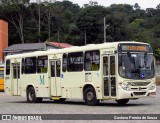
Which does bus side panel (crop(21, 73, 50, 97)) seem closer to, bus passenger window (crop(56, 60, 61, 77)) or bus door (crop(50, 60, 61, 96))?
bus door (crop(50, 60, 61, 96))

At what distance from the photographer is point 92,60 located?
2066 centimetres

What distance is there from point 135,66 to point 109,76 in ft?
4.18

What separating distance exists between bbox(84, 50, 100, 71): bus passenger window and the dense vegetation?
55.8m

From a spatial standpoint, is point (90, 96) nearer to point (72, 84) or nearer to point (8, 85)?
point (72, 84)

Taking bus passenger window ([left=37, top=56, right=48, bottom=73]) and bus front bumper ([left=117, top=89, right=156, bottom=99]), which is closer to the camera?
bus front bumper ([left=117, top=89, right=156, bottom=99])

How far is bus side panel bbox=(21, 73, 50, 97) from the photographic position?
78.8ft

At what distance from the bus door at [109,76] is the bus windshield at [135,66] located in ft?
1.38

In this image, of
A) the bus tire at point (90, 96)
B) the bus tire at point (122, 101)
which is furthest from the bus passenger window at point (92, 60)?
the bus tire at point (122, 101)

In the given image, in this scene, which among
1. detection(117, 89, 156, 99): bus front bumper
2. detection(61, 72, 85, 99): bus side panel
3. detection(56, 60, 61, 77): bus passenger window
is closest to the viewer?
detection(117, 89, 156, 99): bus front bumper

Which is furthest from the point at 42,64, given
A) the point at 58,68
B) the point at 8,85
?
the point at 8,85

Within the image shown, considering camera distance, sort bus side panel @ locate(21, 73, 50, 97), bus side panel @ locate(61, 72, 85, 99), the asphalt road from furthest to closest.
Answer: bus side panel @ locate(21, 73, 50, 97) → bus side panel @ locate(61, 72, 85, 99) → the asphalt road

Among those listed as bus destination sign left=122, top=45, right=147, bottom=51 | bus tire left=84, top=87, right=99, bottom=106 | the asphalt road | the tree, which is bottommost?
the asphalt road

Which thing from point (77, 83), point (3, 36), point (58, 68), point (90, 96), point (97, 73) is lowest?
point (90, 96)

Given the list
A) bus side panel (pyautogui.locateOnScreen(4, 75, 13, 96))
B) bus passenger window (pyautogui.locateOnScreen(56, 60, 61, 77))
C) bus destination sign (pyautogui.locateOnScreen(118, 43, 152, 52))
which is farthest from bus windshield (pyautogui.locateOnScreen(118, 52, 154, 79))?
bus side panel (pyautogui.locateOnScreen(4, 75, 13, 96))
